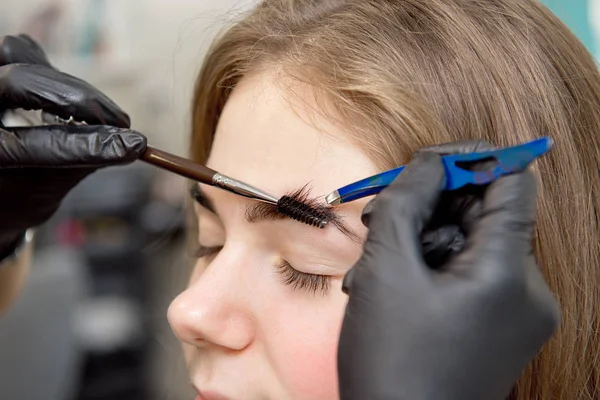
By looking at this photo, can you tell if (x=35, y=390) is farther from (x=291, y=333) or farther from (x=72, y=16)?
(x=72, y=16)

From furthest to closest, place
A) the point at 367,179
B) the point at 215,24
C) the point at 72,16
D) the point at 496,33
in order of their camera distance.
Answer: the point at 72,16, the point at 215,24, the point at 496,33, the point at 367,179

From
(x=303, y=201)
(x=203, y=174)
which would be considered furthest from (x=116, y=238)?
(x=303, y=201)

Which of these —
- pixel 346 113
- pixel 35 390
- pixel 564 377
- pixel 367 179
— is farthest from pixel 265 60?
pixel 35 390

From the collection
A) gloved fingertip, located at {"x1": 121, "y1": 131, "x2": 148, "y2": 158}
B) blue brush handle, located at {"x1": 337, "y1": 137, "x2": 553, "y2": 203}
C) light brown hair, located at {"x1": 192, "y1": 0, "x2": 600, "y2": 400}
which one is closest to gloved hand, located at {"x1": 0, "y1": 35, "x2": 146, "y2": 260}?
gloved fingertip, located at {"x1": 121, "y1": 131, "x2": 148, "y2": 158}

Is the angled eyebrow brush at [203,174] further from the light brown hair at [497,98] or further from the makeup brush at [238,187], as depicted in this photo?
the light brown hair at [497,98]

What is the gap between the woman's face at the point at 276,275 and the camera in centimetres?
72

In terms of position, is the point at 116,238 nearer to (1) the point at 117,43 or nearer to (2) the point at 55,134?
(1) the point at 117,43

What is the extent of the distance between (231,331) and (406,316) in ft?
0.92

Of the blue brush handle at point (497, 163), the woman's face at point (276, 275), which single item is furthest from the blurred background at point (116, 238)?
the blue brush handle at point (497, 163)

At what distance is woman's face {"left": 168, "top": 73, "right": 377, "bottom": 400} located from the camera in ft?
2.35

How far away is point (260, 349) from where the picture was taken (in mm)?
755

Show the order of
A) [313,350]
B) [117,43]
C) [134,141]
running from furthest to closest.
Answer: [117,43] < [134,141] < [313,350]

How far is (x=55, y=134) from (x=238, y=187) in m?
0.28

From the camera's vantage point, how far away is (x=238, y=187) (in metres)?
0.76
